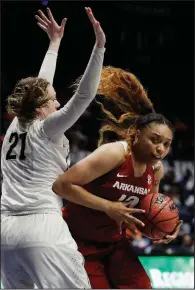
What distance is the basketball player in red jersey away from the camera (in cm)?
294

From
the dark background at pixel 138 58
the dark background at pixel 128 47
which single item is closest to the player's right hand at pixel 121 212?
the dark background at pixel 138 58

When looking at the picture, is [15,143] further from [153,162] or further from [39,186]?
[153,162]

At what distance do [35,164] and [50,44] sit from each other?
35.4 inches

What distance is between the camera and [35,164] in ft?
8.96

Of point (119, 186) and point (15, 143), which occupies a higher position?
point (15, 143)

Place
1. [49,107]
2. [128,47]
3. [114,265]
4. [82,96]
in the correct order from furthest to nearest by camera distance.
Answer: [128,47]
[114,265]
[49,107]
[82,96]

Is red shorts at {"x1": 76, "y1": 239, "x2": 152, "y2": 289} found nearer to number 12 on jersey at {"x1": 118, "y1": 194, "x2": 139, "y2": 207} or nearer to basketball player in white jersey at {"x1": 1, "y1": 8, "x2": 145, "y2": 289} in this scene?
number 12 on jersey at {"x1": 118, "y1": 194, "x2": 139, "y2": 207}

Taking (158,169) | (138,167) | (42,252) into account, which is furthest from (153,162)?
(42,252)

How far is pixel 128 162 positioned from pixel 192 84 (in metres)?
8.56

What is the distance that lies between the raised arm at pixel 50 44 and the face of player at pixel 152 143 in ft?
2.03

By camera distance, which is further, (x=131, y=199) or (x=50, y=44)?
(x=50, y=44)

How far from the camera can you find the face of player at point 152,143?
3010 mm

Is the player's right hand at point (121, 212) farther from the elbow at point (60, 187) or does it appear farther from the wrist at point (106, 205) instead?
the elbow at point (60, 187)

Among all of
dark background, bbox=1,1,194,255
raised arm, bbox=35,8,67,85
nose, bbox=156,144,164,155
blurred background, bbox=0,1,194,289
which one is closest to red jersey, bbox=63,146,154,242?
nose, bbox=156,144,164,155
